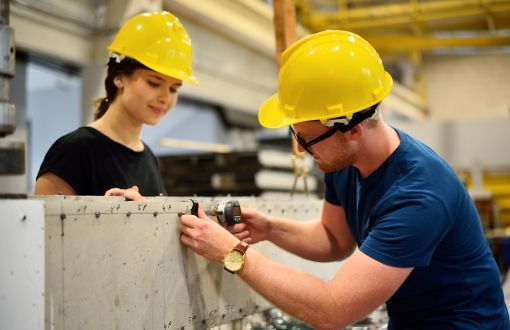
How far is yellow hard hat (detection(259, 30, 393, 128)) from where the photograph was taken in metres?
1.29

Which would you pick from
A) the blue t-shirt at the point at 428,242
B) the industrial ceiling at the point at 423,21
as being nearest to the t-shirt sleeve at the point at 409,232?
the blue t-shirt at the point at 428,242

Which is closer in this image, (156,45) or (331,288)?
(331,288)

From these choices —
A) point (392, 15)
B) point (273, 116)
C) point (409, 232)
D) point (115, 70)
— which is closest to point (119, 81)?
point (115, 70)

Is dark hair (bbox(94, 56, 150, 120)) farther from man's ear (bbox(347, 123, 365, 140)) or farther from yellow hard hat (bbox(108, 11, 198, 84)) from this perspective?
man's ear (bbox(347, 123, 365, 140))

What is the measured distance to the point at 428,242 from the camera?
1.19 m

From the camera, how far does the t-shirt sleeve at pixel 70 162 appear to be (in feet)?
4.78

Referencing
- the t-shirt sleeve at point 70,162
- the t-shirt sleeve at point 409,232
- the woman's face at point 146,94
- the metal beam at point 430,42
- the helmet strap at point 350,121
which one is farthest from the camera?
→ the metal beam at point 430,42

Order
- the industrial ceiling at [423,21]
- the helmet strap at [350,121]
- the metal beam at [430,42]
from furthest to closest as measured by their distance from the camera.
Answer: the metal beam at [430,42]
the industrial ceiling at [423,21]
the helmet strap at [350,121]

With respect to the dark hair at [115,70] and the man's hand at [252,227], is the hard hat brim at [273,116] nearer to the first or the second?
the man's hand at [252,227]

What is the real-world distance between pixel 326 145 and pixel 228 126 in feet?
15.8

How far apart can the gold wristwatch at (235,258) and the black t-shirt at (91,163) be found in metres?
0.46

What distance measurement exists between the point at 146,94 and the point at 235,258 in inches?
23.7

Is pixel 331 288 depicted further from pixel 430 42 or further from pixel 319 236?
pixel 430 42

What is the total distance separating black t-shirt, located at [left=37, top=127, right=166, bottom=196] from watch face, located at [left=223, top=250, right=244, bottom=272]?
458 mm
